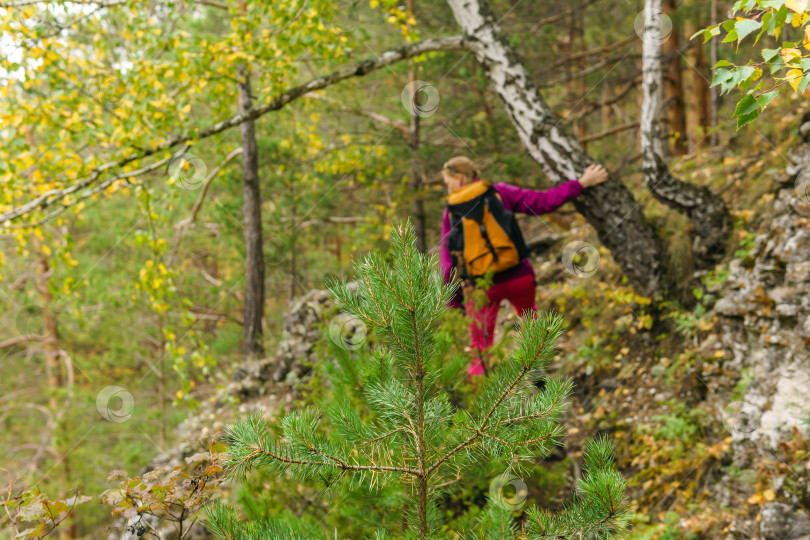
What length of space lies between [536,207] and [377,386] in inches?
109

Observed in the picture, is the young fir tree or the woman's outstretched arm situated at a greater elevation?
the woman's outstretched arm

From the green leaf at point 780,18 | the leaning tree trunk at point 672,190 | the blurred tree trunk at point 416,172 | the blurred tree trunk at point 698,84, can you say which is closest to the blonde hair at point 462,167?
the leaning tree trunk at point 672,190

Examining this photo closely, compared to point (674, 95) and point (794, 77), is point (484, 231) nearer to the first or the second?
point (794, 77)

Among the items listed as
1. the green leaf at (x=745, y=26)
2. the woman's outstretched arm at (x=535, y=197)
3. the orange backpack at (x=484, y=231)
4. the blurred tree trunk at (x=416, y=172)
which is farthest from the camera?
the blurred tree trunk at (x=416, y=172)

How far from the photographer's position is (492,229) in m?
3.73

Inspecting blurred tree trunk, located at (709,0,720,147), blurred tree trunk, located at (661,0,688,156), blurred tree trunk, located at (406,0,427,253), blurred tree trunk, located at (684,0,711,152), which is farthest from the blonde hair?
blurred tree trunk, located at (709,0,720,147)

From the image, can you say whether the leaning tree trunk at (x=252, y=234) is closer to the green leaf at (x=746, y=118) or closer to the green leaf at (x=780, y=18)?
the green leaf at (x=746, y=118)

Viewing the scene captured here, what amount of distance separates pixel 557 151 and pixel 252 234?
5.62 metres

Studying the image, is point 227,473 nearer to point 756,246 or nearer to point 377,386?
point 377,386

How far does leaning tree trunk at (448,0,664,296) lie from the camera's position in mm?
4125

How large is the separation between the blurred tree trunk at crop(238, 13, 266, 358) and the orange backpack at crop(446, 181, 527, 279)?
5.06 metres

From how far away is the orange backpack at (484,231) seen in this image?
3709 mm

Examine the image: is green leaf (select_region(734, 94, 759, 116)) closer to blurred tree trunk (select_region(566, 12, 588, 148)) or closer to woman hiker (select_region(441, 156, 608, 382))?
woman hiker (select_region(441, 156, 608, 382))

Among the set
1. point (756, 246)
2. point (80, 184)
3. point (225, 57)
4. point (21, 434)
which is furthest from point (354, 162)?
point (21, 434)
